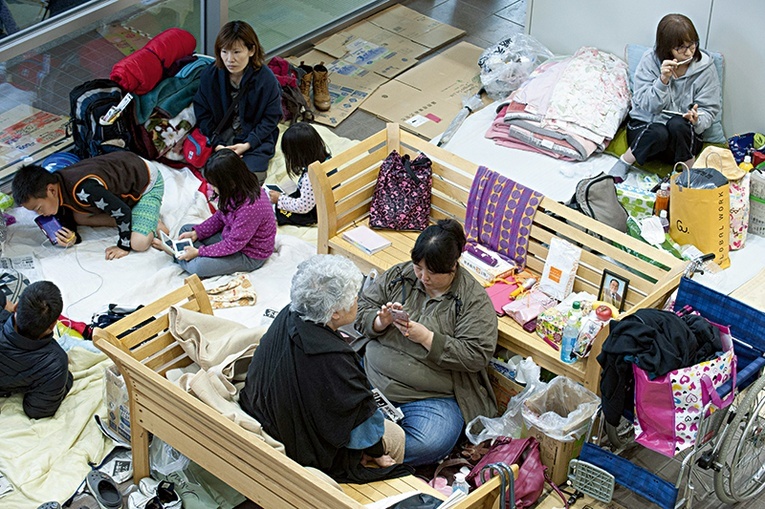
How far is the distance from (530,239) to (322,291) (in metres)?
1.55

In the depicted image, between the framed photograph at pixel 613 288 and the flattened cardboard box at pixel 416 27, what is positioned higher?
the framed photograph at pixel 613 288

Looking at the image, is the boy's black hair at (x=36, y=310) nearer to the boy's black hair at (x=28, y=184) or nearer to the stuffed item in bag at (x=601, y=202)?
A: the boy's black hair at (x=28, y=184)

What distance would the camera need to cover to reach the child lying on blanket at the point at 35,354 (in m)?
4.55

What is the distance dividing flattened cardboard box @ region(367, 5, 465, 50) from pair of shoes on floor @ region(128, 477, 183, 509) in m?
4.61

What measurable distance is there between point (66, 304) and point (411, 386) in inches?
78.9

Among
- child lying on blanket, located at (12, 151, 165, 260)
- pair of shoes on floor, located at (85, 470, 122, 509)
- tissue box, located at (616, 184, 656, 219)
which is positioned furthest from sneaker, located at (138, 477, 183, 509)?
tissue box, located at (616, 184, 656, 219)

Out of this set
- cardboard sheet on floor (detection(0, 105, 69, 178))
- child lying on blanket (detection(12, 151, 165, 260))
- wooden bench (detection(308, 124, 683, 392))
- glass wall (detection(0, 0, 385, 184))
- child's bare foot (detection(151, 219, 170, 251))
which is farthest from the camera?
A: cardboard sheet on floor (detection(0, 105, 69, 178))

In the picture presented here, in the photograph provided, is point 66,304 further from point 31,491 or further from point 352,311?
point 352,311

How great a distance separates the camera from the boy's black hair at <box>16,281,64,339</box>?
4.53m

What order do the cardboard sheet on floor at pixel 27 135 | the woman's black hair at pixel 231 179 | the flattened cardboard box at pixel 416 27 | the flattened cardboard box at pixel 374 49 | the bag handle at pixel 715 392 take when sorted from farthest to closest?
the flattened cardboard box at pixel 416 27
the flattened cardboard box at pixel 374 49
the cardboard sheet on floor at pixel 27 135
the woman's black hair at pixel 231 179
the bag handle at pixel 715 392

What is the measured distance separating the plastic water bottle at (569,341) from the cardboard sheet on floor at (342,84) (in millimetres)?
3015

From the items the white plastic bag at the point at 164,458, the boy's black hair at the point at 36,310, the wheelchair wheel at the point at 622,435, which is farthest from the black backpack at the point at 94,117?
the wheelchair wheel at the point at 622,435

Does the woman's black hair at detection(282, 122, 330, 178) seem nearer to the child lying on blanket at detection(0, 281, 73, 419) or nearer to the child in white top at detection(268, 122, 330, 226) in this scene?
the child in white top at detection(268, 122, 330, 226)

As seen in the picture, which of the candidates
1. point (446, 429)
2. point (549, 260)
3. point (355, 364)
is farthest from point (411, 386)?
point (549, 260)
